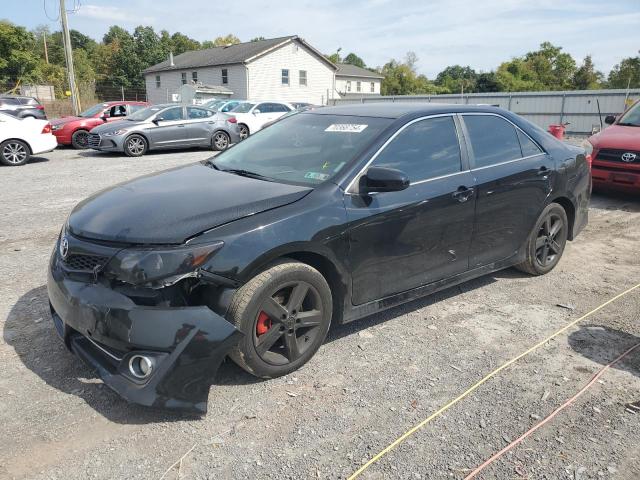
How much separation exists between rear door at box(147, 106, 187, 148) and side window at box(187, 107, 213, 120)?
0.21 m

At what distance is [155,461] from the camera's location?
253 centimetres

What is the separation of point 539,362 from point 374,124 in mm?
2057

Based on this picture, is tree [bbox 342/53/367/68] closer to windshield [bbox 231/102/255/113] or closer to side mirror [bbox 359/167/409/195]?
windshield [bbox 231/102/255/113]

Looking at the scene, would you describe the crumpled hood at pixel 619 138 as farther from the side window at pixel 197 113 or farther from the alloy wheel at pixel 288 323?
the side window at pixel 197 113

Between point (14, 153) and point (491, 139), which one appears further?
point (14, 153)

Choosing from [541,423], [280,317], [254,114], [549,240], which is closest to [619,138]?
Answer: [549,240]

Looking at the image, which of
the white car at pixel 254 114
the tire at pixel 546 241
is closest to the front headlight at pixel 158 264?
the tire at pixel 546 241

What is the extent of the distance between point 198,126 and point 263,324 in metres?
13.3

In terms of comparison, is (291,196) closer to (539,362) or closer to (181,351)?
(181,351)

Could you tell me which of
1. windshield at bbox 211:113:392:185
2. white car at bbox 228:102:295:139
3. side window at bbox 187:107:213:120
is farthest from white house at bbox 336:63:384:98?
windshield at bbox 211:113:392:185

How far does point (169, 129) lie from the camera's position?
14922mm

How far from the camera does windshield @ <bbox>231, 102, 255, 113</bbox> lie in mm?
18734

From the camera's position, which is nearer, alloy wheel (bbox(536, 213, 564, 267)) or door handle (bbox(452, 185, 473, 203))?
door handle (bbox(452, 185, 473, 203))

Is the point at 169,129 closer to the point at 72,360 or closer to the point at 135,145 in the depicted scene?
the point at 135,145
